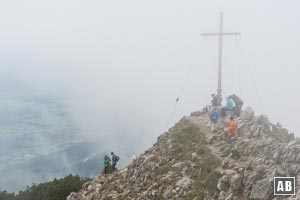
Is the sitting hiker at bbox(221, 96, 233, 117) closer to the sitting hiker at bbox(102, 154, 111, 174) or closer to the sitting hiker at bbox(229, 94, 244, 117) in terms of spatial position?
the sitting hiker at bbox(229, 94, 244, 117)

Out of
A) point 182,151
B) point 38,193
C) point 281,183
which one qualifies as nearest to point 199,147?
point 182,151

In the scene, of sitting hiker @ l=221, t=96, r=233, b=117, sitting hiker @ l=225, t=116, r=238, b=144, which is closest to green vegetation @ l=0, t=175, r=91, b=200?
sitting hiker @ l=221, t=96, r=233, b=117

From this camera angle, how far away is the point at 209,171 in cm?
2870

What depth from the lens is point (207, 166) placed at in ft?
96.0

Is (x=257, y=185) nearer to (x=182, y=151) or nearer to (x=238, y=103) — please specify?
(x=182, y=151)

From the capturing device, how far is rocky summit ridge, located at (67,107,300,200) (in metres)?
26.0

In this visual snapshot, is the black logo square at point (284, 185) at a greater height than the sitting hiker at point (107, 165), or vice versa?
the sitting hiker at point (107, 165)

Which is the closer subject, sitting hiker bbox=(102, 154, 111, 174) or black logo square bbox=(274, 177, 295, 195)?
black logo square bbox=(274, 177, 295, 195)

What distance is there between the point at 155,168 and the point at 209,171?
5703 mm

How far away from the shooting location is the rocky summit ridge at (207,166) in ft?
85.4

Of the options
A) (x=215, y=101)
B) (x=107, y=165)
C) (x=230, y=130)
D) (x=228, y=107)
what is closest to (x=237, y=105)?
(x=228, y=107)

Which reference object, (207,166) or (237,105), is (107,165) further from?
(207,166)

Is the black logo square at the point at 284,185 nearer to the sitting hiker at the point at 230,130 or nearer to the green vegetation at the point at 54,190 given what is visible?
the sitting hiker at the point at 230,130

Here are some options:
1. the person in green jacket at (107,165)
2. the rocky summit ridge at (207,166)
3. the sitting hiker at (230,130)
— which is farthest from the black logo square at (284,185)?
the person in green jacket at (107,165)
